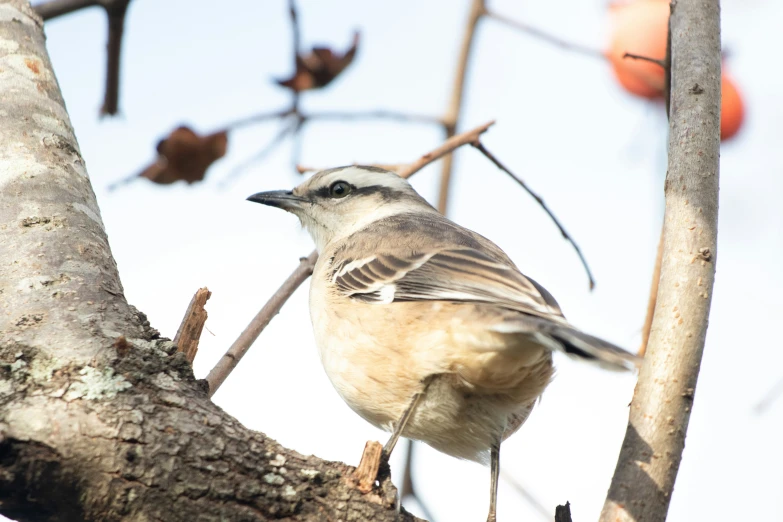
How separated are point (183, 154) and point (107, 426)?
3409mm

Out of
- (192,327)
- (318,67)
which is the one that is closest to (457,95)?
(318,67)

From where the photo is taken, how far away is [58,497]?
2.32 meters

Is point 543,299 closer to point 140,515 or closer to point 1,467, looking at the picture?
point 140,515

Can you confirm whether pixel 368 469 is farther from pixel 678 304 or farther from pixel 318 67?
pixel 318 67

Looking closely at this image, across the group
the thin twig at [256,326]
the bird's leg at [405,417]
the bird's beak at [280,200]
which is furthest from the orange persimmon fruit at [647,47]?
the bird's leg at [405,417]

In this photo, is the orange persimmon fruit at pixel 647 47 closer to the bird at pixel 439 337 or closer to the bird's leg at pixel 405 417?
the bird at pixel 439 337

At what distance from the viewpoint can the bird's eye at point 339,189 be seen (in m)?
5.75

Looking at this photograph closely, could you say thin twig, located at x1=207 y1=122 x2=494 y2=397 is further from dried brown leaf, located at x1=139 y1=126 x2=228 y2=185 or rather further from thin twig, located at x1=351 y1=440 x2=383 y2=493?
dried brown leaf, located at x1=139 y1=126 x2=228 y2=185

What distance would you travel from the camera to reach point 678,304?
307 cm

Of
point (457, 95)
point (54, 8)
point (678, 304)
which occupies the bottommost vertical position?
point (678, 304)

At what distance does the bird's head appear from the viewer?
5672mm

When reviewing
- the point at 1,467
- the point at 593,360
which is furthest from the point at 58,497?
the point at 593,360

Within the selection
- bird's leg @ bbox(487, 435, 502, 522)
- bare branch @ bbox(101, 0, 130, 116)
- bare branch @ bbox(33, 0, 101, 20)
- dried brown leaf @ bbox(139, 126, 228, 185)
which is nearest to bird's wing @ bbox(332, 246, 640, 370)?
bird's leg @ bbox(487, 435, 502, 522)

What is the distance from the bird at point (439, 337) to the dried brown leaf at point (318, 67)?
134 cm
